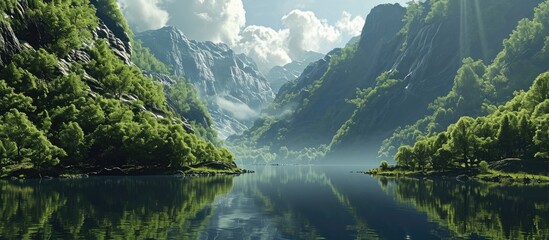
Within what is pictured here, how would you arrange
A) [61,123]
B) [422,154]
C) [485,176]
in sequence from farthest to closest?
[422,154] < [61,123] < [485,176]

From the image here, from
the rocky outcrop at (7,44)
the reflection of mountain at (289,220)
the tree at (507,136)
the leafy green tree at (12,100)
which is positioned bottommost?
the reflection of mountain at (289,220)

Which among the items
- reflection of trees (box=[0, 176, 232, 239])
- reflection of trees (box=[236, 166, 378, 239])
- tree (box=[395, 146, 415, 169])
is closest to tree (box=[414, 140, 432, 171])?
tree (box=[395, 146, 415, 169])

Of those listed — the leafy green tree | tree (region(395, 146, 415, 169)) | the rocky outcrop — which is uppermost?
the rocky outcrop

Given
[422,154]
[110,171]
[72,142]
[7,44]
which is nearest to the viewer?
[72,142]

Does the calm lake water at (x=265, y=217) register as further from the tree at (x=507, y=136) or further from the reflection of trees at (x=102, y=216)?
the tree at (x=507, y=136)

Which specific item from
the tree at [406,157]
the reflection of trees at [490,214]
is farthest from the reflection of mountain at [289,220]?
the tree at [406,157]

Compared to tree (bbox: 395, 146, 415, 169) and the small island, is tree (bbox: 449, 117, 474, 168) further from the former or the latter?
tree (bbox: 395, 146, 415, 169)

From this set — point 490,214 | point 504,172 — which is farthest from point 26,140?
point 504,172

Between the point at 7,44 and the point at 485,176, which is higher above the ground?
the point at 7,44

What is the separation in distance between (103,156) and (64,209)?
108 m

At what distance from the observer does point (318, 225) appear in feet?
162

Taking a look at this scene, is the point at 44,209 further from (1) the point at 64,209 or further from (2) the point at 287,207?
(2) the point at 287,207

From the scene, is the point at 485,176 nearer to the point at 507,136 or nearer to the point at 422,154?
the point at 507,136

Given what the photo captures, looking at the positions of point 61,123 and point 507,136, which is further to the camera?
point 61,123
